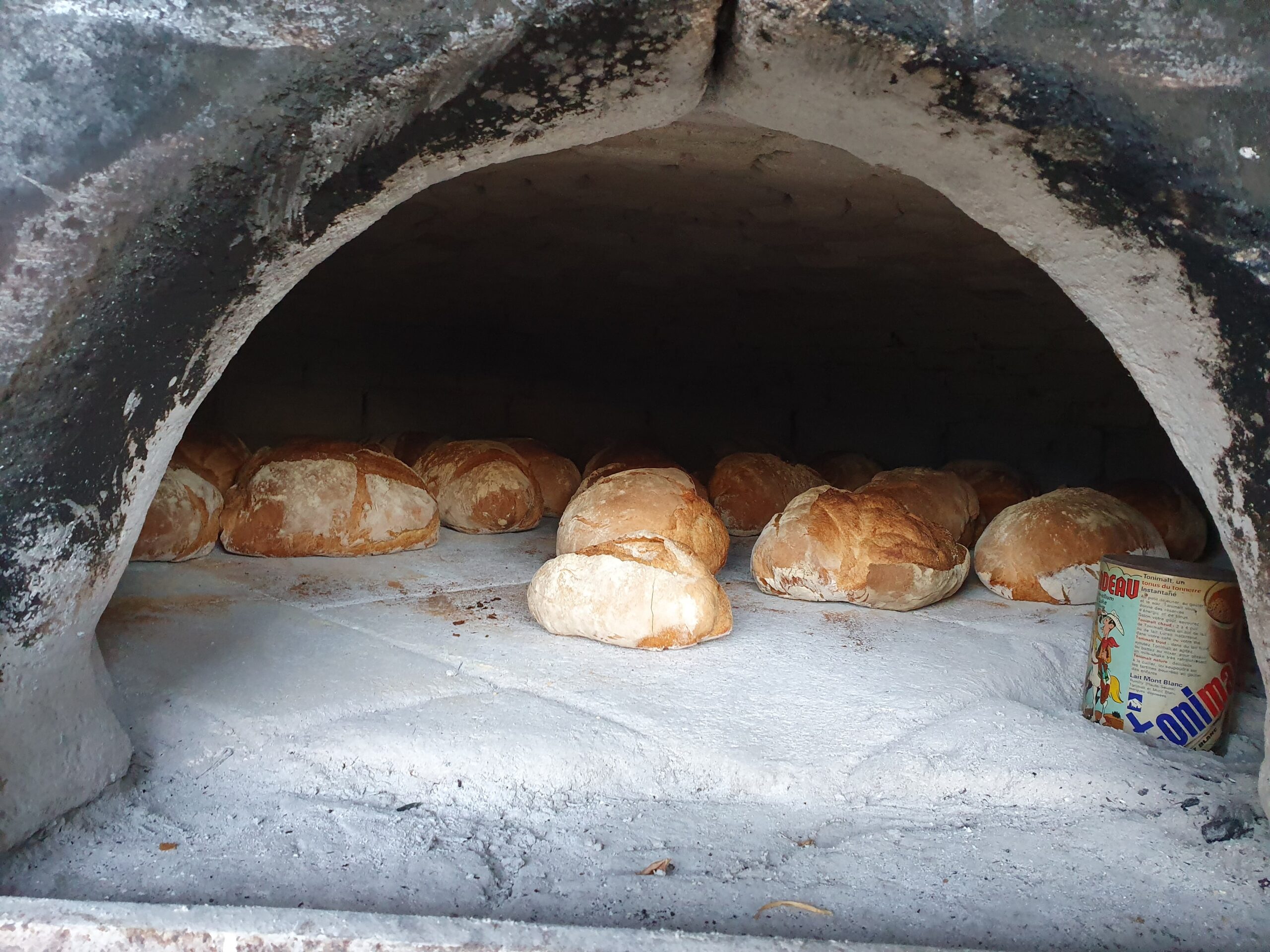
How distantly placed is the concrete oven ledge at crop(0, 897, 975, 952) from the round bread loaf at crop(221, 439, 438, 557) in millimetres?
1798

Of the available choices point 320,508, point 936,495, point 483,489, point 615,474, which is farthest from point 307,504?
point 936,495

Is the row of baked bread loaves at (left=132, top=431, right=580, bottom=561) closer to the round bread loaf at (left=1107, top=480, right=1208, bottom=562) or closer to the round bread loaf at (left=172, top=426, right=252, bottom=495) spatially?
the round bread loaf at (left=172, top=426, right=252, bottom=495)

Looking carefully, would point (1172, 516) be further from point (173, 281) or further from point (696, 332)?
point (173, 281)

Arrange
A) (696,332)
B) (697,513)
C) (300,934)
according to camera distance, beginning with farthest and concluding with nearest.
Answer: (696,332) → (697,513) → (300,934)

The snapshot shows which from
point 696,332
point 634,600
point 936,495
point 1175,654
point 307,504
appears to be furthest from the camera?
point 696,332

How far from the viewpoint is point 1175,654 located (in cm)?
164

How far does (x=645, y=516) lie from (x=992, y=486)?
1.55 metres

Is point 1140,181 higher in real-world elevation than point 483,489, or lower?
higher

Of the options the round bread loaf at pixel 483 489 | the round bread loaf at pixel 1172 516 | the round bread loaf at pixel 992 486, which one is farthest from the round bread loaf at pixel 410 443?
the round bread loaf at pixel 1172 516

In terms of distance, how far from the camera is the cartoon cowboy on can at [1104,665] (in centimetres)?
169

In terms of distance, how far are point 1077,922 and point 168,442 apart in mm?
1325

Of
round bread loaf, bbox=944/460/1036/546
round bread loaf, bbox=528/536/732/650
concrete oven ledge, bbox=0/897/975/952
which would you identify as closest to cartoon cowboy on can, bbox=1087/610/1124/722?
round bread loaf, bbox=528/536/732/650

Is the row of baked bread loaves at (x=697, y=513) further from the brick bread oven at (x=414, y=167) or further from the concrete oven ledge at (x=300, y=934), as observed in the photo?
the concrete oven ledge at (x=300, y=934)

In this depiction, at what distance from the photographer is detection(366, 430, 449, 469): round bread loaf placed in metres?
3.67
